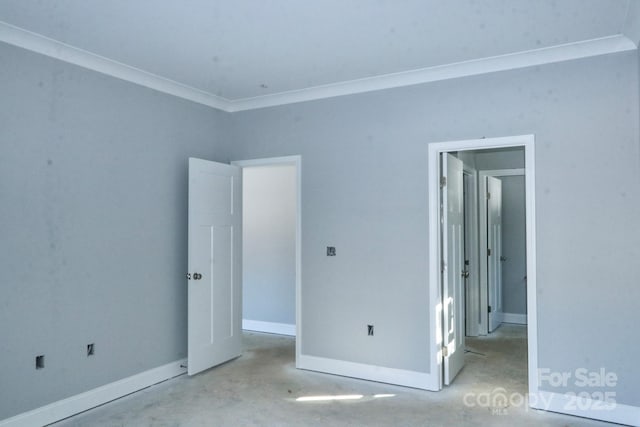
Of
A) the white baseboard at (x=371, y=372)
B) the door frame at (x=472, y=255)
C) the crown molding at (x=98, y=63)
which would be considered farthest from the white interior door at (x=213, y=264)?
the door frame at (x=472, y=255)

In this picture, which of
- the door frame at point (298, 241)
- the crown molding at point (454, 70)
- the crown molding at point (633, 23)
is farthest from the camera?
the door frame at point (298, 241)

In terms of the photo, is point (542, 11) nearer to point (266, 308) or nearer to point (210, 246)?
point (210, 246)

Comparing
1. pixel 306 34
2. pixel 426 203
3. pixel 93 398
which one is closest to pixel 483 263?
pixel 426 203

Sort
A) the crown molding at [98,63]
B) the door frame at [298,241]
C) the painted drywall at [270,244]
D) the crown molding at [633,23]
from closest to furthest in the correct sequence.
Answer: the crown molding at [633,23] < the crown molding at [98,63] < the door frame at [298,241] < the painted drywall at [270,244]

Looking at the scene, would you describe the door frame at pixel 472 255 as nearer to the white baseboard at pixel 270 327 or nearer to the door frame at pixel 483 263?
the door frame at pixel 483 263

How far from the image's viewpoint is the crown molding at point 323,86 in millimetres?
3203

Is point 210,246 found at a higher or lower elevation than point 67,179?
lower

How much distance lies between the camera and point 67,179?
3.38 m

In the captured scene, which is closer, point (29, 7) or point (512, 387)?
point (29, 7)

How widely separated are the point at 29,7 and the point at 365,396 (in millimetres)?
3570

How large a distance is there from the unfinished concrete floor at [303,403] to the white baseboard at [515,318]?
1810 mm

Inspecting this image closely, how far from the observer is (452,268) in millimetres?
4148

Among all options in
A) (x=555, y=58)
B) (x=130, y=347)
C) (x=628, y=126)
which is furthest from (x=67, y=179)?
(x=628, y=126)

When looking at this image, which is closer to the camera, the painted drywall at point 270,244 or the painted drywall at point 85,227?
the painted drywall at point 85,227
